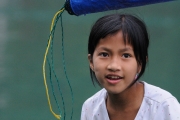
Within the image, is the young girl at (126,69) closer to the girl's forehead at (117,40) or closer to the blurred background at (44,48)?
the girl's forehead at (117,40)

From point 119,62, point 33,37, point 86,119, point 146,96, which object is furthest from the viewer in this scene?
point 33,37

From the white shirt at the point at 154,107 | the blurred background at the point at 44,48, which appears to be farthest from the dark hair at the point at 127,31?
the blurred background at the point at 44,48

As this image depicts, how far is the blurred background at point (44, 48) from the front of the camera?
2.61 meters

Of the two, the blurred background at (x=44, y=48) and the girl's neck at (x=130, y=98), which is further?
the blurred background at (x=44, y=48)

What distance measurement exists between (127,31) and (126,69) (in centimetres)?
12

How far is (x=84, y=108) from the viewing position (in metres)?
1.73

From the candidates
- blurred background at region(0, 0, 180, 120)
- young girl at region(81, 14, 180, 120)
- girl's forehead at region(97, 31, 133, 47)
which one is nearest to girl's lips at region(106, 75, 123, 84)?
young girl at region(81, 14, 180, 120)

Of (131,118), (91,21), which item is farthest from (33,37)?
(131,118)

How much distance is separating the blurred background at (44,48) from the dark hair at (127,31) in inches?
40.9

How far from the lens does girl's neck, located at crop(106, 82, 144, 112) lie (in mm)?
1594

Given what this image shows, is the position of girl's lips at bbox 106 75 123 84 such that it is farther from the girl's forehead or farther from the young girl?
the girl's forehead

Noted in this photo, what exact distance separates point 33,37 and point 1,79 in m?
0.30

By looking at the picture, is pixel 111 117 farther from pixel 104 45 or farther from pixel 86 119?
pixel 104 45

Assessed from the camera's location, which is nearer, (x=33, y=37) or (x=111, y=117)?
(x=111, y=117)
